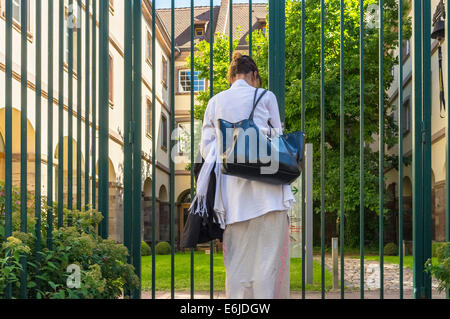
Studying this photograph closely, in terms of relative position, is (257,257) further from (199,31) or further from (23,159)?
(199,31)

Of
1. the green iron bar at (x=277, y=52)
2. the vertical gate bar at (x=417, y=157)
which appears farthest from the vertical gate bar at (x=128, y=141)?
the vertical gate bar at (x=417, y=157)

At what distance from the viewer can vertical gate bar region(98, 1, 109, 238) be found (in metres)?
4.39

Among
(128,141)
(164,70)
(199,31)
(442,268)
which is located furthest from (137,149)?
(199,31)

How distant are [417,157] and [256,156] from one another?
5.04 feet

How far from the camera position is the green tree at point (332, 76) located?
1756 centimetres

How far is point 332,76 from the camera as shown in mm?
17938

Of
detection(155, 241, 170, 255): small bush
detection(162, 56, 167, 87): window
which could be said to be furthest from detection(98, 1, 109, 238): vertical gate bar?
detection(162, 56, 167, 87): window

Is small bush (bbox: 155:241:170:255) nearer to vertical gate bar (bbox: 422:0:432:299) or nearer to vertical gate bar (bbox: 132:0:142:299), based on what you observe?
vertical gate bar (bbox: 132:0:142:299)

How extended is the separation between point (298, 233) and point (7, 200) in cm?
536

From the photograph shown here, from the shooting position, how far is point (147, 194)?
1042 inches

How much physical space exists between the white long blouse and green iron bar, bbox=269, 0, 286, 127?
76 centimetres

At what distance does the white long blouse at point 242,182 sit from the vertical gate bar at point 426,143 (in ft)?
4.20
